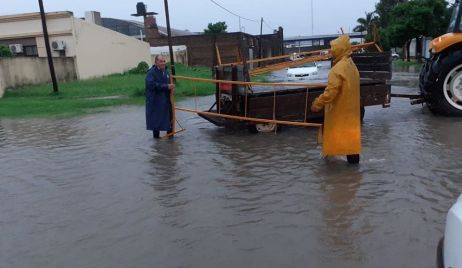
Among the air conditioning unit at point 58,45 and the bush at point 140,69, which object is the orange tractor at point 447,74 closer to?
the air conditioning unit at point 58,45

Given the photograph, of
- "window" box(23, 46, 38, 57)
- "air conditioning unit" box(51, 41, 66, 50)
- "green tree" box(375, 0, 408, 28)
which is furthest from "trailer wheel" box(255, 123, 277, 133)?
"green tree" box(375, 0, 408, 28)

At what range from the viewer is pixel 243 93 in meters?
8.77

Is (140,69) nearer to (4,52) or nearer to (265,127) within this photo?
(4,52)

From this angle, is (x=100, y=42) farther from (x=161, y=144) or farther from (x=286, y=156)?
(x=286, y=156)

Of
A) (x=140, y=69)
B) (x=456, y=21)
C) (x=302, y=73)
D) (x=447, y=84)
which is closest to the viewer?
(x=447, y=84)

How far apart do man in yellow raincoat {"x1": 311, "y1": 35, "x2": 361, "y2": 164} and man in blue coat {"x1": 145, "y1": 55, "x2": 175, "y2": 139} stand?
334cm

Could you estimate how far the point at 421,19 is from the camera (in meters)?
41.7

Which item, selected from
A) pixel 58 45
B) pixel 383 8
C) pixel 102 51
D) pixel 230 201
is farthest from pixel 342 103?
pixel 383 8

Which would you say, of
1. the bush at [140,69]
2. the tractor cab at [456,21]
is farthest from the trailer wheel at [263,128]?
the bush at [140,69]

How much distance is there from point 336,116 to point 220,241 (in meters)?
2.65

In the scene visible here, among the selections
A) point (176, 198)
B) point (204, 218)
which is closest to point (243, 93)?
point (176, 198)

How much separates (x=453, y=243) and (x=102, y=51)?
29.6m

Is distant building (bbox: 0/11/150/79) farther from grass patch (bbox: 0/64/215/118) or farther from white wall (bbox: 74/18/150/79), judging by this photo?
grass patch (bbox: 0/64/215/118)

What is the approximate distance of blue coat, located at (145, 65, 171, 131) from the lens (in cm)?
867
